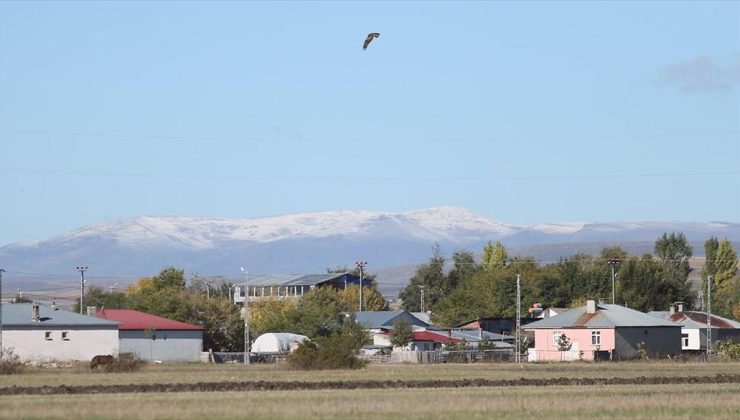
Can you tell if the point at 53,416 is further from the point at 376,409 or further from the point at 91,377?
the point at 91,377

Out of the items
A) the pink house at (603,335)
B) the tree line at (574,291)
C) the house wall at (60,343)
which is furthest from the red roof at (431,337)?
the house wall at (60,343)

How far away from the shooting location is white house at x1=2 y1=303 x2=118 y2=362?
98.4 m

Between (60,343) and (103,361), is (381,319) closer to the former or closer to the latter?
(60,343)

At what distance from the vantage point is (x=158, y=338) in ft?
363

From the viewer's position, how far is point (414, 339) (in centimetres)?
12781

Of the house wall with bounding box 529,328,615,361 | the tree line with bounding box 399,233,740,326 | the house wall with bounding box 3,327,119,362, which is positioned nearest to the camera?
the house wall with bounding box 3,327,119,362

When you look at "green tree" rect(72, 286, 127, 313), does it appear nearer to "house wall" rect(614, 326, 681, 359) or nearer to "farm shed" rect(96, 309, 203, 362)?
"farm shed" rect(96, 309, 203, 362)

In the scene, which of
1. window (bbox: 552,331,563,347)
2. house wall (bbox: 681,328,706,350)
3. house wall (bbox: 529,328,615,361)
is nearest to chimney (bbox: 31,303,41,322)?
house wall (bbox: 529,328,615,361)

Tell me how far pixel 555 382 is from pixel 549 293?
115983 mm

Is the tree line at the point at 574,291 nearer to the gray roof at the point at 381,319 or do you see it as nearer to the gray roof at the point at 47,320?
the gray roof at the point at 381,319

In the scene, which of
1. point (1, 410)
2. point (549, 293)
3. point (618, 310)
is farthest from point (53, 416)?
point (549, 293)

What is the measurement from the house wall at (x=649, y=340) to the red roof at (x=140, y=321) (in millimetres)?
33407

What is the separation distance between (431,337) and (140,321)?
29971 mm

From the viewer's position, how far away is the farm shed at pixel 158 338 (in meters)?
109
